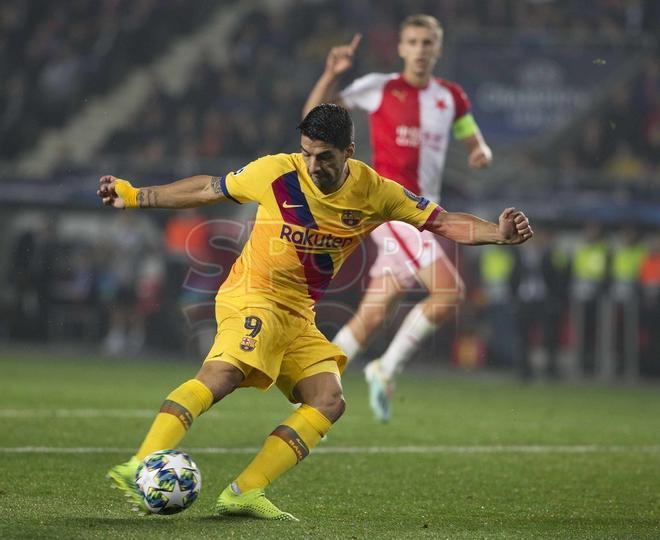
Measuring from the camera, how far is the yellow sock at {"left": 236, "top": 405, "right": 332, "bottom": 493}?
5.76m

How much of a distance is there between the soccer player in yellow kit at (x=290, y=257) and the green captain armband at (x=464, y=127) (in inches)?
140


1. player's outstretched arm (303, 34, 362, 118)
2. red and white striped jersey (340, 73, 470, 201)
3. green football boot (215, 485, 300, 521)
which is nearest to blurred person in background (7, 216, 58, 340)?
red and white striped jersey (340, 73, 470, 201)

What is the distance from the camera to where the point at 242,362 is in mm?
5730

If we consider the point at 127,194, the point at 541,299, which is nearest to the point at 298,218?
the point at 127,194

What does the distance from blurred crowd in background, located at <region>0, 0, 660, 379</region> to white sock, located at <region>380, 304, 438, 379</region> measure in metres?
5.22

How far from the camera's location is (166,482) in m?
5.20

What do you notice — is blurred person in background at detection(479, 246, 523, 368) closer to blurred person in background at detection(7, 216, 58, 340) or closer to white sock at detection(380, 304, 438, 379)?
blurred person in background at detection(7, 216, 58, 340)

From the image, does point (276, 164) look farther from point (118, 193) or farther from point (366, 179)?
point (118, 193)

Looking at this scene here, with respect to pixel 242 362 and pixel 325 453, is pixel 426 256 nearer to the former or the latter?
pixel 325 453

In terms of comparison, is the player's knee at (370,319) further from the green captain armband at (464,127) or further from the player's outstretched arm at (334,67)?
the player's outstretched arm at (334,67)

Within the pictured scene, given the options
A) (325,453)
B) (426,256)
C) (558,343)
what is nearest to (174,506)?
(325,453)

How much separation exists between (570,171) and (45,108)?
9.07 metres

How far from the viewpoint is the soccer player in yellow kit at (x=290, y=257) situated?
5.72 metres

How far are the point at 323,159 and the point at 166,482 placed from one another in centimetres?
157
